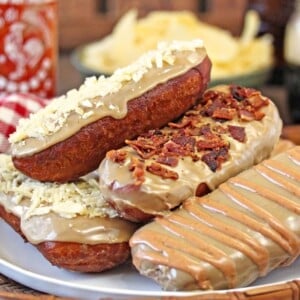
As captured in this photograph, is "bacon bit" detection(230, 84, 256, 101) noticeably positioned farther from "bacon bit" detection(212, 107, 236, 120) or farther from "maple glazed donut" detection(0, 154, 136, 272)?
"maple glazed donut" detection(0, 154, 136, 272)

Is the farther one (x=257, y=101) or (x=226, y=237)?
(x=257, y=101)

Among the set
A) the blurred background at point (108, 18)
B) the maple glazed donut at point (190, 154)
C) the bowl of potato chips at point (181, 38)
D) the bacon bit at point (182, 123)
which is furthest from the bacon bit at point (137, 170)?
the blurred background at point (108, 18)

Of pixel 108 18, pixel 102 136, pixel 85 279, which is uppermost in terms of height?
pixel 102 136

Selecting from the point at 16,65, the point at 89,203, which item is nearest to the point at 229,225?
the point at 89,203

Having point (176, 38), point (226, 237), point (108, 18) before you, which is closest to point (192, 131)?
point (226, 237)

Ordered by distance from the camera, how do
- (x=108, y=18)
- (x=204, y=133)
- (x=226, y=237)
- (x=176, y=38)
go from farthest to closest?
(x=108, y=18)
(x=176, y=38)
(x=204, y=133)
(x=226, y=237)

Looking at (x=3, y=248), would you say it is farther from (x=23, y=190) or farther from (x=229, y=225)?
(x=229, y=225)

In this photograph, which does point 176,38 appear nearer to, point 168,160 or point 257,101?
point 257,101

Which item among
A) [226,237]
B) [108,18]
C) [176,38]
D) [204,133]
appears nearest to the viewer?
[226,237]
